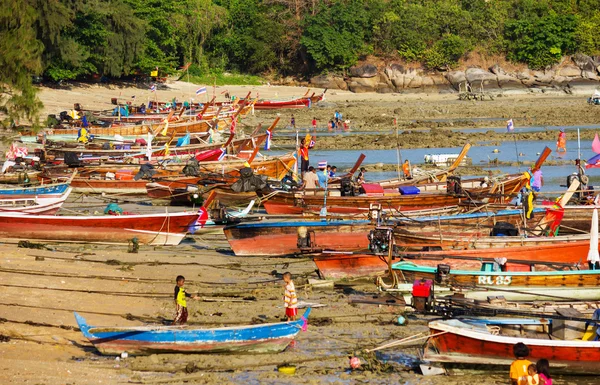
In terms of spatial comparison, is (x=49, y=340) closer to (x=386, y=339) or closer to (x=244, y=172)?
(x=386, y=339)

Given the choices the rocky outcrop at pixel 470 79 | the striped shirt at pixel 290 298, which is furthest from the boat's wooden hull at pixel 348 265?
the rocky outcrop at pixel 470 79

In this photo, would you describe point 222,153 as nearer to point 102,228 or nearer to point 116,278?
point 102,228

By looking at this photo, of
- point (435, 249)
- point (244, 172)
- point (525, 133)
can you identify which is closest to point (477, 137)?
point (525, 133)

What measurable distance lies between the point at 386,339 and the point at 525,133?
36.9m

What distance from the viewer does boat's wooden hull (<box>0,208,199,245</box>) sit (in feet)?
78.5

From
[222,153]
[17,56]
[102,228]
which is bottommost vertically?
[102,228]

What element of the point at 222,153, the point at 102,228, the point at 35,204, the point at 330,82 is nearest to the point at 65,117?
the point at 222,153

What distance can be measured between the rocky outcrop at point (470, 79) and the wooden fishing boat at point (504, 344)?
6438 cm

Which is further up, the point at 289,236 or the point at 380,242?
the point at 380,242

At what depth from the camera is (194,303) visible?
710 inches

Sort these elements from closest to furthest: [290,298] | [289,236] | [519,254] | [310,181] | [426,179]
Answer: [290,298], [519,254], [289,236], [310,181], [426,179]

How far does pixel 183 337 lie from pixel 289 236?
8.91 m

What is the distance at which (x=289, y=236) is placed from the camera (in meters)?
23.2

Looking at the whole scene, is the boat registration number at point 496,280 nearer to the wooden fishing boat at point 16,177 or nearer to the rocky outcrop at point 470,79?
the wooden fishing boat at point 16,177
